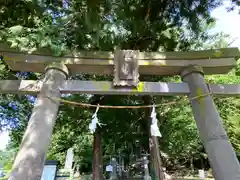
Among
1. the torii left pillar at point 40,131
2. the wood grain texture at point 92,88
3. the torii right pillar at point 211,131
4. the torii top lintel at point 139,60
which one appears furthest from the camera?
the torii top lintel at point 139,60

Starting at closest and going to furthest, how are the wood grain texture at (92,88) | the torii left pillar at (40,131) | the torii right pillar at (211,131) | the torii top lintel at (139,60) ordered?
the torii left pillar at (40,131), the torii right pillar at (211,131), the wood grain texture at (92,88), the torii top lintel at (139,60)

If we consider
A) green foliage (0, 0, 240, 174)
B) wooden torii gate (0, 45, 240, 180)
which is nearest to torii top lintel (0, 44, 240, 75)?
wooden torii gate (0, 45, 240, 180)

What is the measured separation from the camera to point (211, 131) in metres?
3.42

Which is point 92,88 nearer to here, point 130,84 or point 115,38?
point 130,84

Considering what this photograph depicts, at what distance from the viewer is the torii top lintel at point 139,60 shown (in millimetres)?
3951

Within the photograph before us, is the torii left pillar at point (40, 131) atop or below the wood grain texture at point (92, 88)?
below

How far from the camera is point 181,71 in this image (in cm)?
428

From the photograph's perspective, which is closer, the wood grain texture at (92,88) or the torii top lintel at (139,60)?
the wood grain texture at (92,88)

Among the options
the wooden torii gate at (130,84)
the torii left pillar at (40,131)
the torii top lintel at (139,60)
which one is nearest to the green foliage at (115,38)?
the torii top lintel at (139,60)

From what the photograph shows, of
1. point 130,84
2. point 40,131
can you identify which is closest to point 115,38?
point 130,84

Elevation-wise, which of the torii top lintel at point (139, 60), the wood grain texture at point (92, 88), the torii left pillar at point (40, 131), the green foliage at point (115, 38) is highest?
the green foliage at point (115, 38)

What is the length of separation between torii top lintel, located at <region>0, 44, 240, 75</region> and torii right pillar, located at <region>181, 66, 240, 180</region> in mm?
265

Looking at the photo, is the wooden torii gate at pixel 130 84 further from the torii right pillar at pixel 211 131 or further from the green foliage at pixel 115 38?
the green foliage at pixel 115 38

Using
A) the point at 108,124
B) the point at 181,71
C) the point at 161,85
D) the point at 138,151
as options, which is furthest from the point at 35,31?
the point at 138,151
